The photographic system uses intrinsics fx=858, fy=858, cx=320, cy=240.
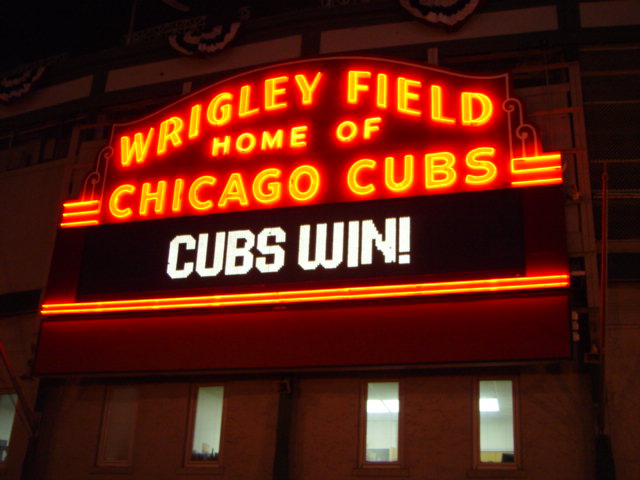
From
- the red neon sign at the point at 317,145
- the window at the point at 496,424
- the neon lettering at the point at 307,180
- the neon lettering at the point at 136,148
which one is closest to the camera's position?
the window at the point at 496,424

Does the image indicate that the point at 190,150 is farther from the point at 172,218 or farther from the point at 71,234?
the point at 71,234

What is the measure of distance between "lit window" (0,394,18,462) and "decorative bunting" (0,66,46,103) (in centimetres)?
756

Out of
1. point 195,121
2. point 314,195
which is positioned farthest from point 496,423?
point 195,121

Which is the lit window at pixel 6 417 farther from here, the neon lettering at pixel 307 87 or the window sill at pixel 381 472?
the neon lettering at pixel 307 87

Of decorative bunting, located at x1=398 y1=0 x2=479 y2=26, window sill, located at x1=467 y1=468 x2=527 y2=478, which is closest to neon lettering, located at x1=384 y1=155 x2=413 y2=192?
decorative bunting, located at x1=398 y1=0 x2=479 y2=26

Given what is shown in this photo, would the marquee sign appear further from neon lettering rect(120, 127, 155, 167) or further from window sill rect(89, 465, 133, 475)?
window sill rect(89, 465, 133, 475)

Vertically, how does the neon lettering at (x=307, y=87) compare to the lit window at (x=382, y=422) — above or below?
above

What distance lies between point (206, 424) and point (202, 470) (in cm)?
86

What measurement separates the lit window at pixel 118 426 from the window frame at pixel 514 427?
20.9 feet

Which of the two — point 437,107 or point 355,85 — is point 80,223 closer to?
point 355,85

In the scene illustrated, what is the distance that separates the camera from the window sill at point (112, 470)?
1570 cm

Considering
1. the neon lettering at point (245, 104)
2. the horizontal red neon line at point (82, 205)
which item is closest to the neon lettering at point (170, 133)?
the neon lettering at point (245, 104)

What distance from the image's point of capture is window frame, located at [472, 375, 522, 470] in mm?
13641

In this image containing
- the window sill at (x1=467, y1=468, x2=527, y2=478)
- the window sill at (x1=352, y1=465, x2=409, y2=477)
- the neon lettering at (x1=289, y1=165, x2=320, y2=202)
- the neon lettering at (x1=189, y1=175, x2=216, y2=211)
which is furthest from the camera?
the neon lettering at (x1=189, y1=175, x2=216, y2=211)
